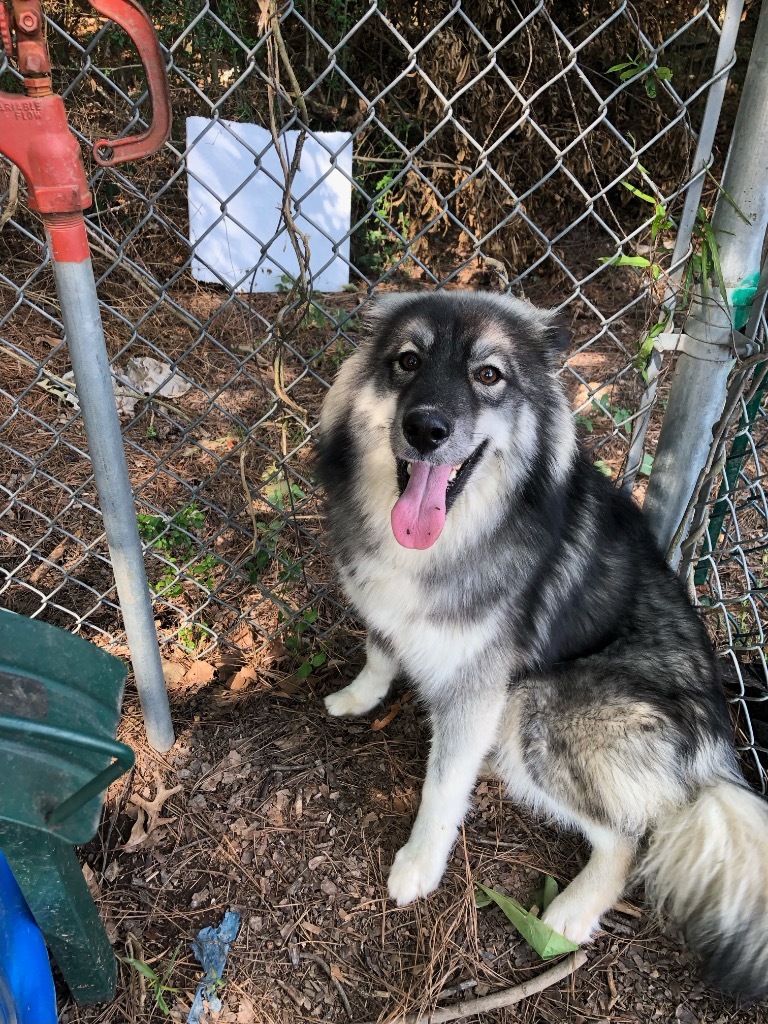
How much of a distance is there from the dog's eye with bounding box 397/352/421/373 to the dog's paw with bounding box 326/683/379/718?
106 cm

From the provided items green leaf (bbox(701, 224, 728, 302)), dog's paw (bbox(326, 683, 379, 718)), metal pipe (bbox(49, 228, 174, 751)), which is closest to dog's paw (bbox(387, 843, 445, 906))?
dog's paw (bbox(326, 683, 379, 718))

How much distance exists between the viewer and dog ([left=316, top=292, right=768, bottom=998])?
1.60m

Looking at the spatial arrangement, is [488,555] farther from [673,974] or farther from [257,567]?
[673,974]

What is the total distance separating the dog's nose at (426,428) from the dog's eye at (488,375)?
0.22m

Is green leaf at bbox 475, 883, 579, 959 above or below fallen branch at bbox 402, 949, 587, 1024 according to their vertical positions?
above

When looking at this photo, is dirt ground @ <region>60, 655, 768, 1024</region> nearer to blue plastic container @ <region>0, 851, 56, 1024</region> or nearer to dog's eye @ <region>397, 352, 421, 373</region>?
blue plastic container @ <region>0, 851, 56, 1024</region>

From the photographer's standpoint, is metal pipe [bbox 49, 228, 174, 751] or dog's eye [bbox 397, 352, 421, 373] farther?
dog's eye [bbox 397, 352, 421, 373]

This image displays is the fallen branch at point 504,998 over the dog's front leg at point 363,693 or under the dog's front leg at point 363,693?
under

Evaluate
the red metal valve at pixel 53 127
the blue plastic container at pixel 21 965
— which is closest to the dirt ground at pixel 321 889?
the blue plastic container at pixel 21 965

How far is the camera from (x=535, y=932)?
1709mm

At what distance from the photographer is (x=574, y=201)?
4.16 metres

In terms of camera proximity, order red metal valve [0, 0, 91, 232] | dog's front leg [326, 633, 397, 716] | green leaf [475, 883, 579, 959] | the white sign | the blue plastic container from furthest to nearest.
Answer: the white sign < dog's front leg [326, 633, 397, 716] < green leaf [475, 883, 579, 959] < the blue plastic container < red metal valve [0, 0, 91, 232]

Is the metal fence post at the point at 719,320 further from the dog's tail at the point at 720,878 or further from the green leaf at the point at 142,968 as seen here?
the green leaf at the point at 142,968

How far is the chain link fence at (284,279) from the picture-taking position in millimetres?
2264
